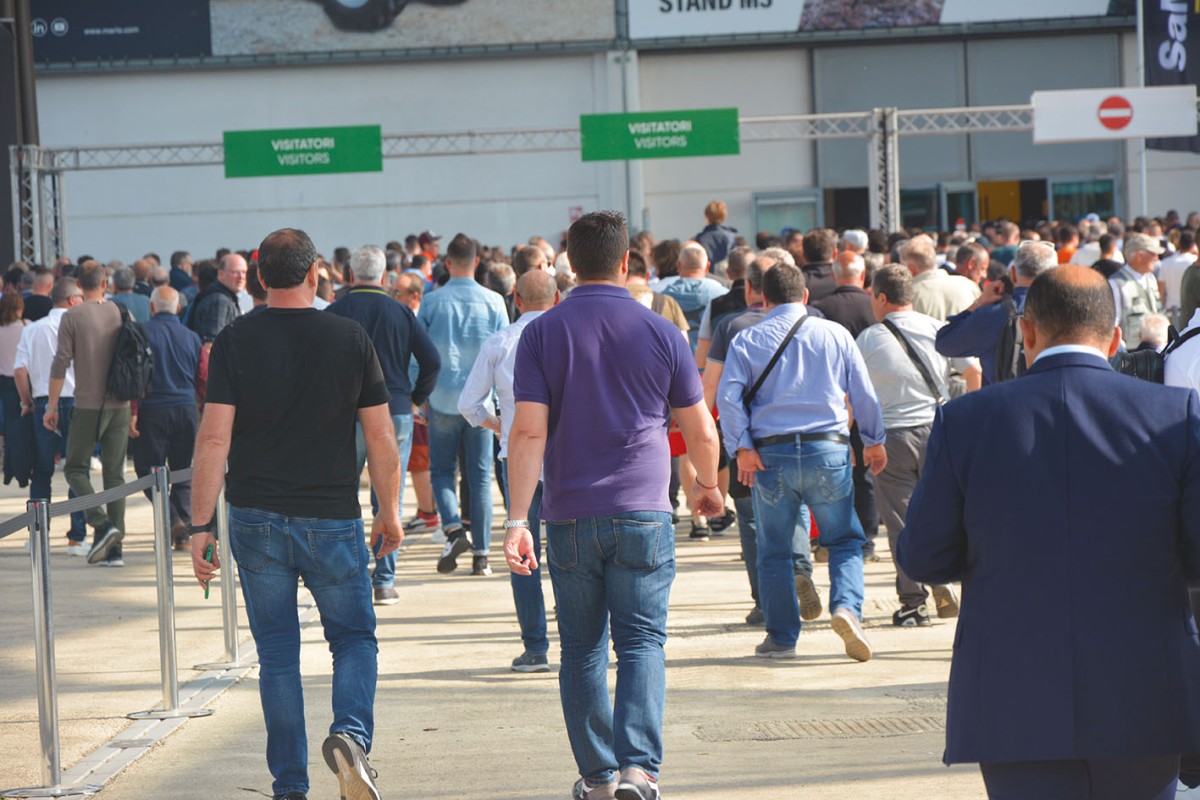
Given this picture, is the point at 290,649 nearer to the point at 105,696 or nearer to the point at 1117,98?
the point at 105,696

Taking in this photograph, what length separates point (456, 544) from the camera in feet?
35.1

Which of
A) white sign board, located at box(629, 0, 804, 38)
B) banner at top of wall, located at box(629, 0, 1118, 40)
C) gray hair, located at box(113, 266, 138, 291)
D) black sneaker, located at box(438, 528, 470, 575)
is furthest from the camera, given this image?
white sign board, located at box(629, 0, 804, 38)

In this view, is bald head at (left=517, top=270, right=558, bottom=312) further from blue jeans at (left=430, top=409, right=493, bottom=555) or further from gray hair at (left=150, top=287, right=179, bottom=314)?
gray hair at (left=150, top=287, right=179, bottom=314)

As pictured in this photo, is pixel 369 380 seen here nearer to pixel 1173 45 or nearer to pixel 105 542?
pixel 105 542

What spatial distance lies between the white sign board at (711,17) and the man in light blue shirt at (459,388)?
2532cm

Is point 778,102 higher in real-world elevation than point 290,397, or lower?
higher

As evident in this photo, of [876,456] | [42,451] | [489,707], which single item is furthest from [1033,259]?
[42,451]

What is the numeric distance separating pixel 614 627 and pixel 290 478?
1110mm

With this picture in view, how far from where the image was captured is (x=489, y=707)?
7.15 m

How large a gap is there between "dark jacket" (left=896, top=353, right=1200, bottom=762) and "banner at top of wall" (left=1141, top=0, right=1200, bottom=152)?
1059 inches

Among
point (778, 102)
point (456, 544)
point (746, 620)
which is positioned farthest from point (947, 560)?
point (778, 102)

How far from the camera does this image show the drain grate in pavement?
6480mm

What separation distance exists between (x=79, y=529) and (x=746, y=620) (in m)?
5.39

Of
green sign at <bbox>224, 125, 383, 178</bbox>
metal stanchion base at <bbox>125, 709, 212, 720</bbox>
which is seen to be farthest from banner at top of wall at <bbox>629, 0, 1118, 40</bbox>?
metal stanchion base at <bbox>125, 709, 212, 720</bbox>
